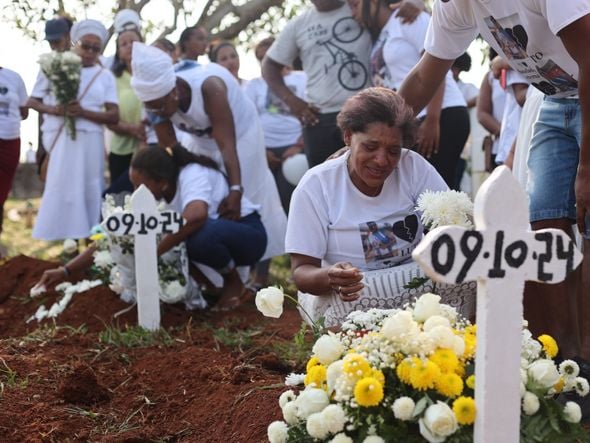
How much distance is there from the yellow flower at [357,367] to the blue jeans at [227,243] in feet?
9.90

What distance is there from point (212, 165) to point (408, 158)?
2.10 metres

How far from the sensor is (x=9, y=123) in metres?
6.51

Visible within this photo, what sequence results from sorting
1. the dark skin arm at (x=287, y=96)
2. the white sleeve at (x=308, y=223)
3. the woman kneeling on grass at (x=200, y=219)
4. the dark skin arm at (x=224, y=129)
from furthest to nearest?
the dark skin arm at (x=287, y=96) < the dark skin arm at (x=224, y=129) < the woman kneeling on grass at (x=200, y=219) < the white sleeve at (x=308, y=223)

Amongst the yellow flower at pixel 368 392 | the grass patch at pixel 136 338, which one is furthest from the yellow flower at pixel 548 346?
the grass patch at pixel 136 338

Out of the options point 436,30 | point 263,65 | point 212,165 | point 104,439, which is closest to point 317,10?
point 263,65

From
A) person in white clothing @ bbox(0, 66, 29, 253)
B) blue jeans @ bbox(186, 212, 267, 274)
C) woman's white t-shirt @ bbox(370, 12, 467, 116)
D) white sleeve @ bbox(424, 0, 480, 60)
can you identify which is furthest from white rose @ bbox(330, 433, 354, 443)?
person in white clothing @ bbox(0, 66, 29, 253)

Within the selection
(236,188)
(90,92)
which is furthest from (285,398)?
(90,92)

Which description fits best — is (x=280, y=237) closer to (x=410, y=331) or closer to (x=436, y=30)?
(x=436, y=30)

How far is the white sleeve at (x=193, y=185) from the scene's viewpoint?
16.4ft

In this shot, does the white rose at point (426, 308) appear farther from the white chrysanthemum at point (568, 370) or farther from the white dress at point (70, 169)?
the white dress at point (70, 169)

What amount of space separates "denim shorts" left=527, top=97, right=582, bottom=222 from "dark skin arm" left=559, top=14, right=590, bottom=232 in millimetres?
404

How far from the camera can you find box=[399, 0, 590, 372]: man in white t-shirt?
2.73 metres

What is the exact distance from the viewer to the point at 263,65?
19.5 ft

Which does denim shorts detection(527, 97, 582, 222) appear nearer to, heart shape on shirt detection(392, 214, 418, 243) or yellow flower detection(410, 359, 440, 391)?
heart shape on shirt detection(392, 214, 418, 243)
